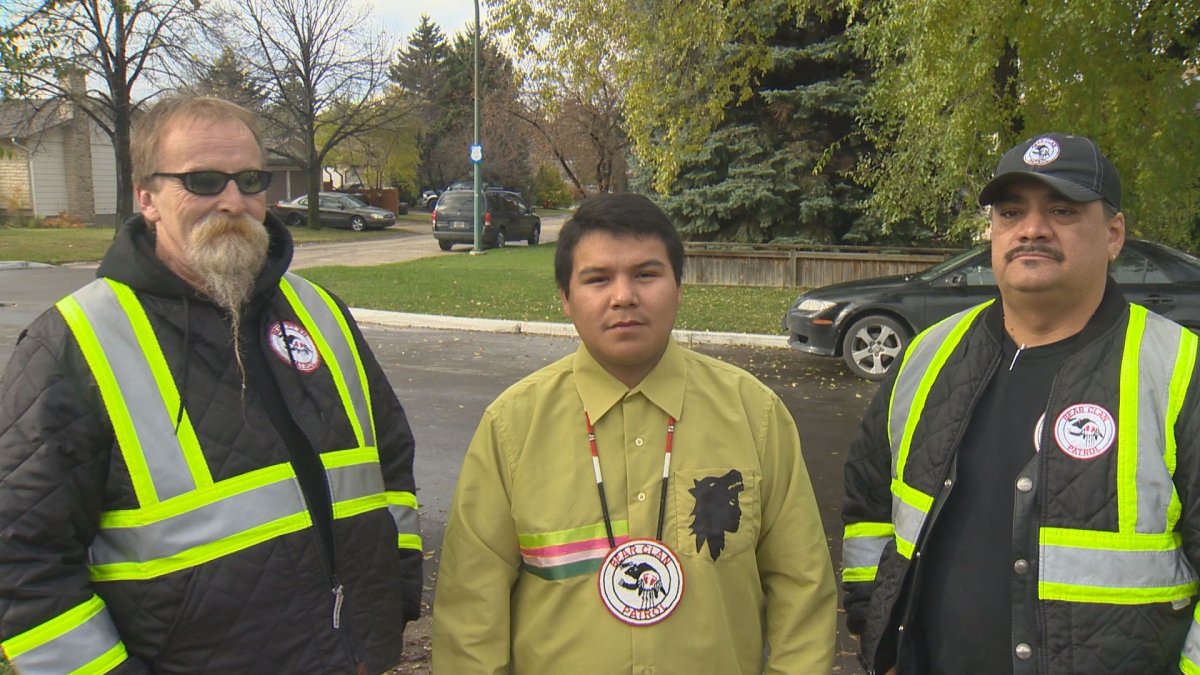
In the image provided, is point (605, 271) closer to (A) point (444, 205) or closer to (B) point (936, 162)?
(B) point (936, 162)

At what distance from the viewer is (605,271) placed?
6.69 ft

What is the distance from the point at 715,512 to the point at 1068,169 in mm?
1089

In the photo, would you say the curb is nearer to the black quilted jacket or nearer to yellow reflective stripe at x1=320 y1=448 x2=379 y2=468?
yellow reflective stripe at x1=320 y1=448 x2=379 y2=468

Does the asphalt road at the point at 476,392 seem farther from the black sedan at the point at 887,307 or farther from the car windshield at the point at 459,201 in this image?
the car windshield at the point at 459,201

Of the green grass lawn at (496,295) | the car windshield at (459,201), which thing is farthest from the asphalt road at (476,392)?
the car windshield at (459,201)

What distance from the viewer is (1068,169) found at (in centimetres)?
203

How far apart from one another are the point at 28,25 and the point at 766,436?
6440mm

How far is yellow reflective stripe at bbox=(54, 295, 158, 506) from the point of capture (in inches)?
70.8

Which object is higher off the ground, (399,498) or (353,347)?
(353,347)

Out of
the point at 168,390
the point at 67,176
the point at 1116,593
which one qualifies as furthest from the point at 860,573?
the point at 67,176

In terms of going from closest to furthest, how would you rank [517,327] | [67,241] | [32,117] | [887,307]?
[887,307]
[517,327]
[32,117]
[67,241]

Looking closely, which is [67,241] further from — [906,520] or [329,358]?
[906,520]

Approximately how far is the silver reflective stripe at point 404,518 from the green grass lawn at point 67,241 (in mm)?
19301

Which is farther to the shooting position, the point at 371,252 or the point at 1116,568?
the point at 371,252
